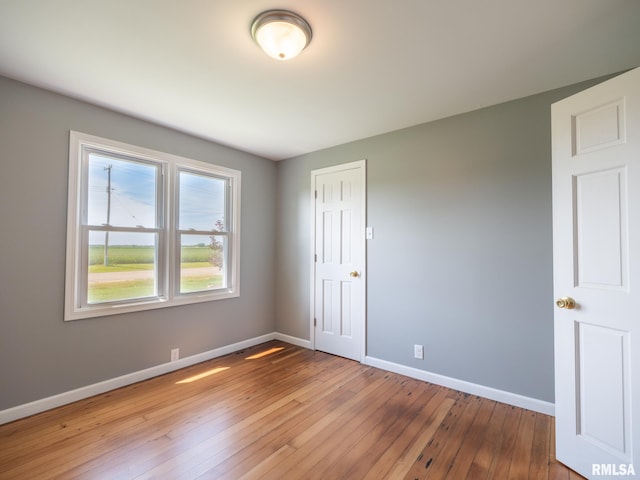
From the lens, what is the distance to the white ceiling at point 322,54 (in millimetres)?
1582

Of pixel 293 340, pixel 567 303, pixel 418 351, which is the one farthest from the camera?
pixel 293 340

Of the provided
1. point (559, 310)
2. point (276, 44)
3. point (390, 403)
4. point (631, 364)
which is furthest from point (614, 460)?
point (276, 44)

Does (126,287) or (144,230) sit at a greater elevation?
(144,230)

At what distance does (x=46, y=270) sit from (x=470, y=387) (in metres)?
3.73

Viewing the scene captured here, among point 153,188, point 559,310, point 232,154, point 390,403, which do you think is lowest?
point 390,403

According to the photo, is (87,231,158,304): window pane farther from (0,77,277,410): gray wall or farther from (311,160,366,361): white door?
(311,160,366,361): white door

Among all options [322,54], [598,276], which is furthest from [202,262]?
[598,276]

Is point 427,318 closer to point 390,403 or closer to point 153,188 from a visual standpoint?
point 390,403

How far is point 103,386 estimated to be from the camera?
2.62 metres

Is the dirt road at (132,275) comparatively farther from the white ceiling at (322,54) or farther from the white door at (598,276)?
the white door at (598,276)

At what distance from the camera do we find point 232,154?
148 inches

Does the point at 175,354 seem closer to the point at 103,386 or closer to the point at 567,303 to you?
the point at 103,386

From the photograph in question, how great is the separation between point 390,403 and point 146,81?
10.7ft

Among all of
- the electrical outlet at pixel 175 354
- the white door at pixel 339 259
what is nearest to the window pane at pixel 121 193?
the electrical outlet at pixel 175 354
